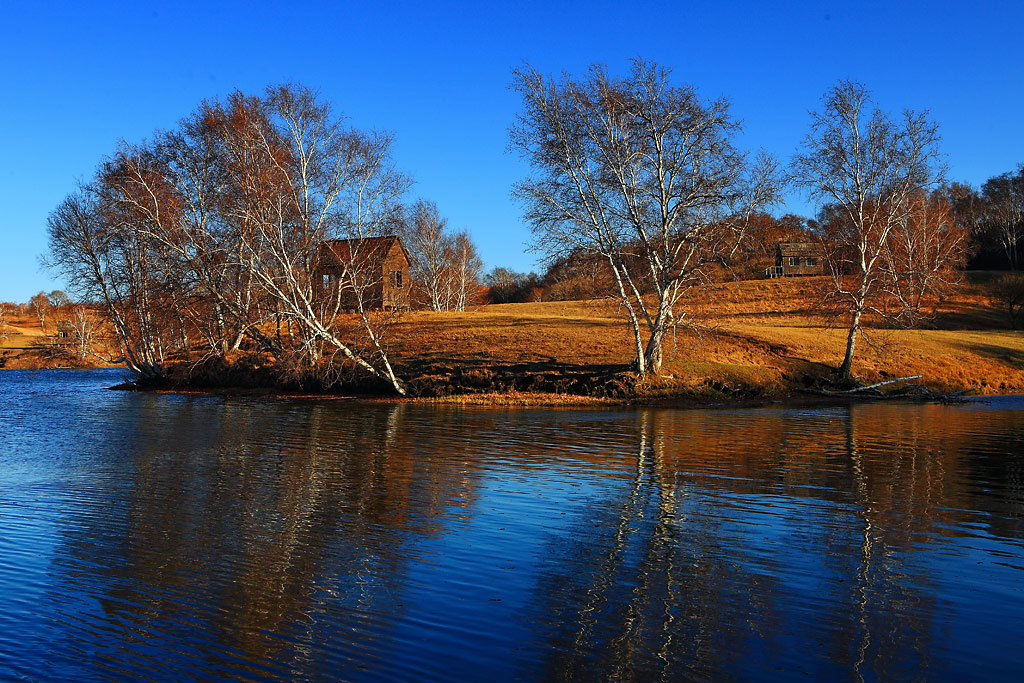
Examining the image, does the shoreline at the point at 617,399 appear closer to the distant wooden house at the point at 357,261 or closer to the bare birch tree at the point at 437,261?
the distant wooden house at the point at 357,261

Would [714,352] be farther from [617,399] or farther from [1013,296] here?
[1013,296]

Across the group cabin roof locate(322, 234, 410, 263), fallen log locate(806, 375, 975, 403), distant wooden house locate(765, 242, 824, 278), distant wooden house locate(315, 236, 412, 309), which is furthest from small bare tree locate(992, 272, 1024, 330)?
cabin roof locate(322, 234, 410, 263)

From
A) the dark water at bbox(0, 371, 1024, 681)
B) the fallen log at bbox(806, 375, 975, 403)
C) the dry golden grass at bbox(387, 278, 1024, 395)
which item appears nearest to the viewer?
the dark water at bbox(0, 371, 1024, 681)

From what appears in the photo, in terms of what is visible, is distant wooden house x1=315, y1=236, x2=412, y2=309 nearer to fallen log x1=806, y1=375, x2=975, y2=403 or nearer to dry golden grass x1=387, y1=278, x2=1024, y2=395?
dry golden grass x1=387, y1=278, x2=1024, y2=395

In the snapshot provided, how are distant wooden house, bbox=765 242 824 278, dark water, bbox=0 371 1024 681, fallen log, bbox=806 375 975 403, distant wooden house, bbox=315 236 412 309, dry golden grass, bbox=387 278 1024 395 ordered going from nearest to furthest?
dark water, bbox=0 371 1024 681 < fallen log, bbox=806 375 975 403 < distant wooden house, bbox=315 236 412 309 < dry golden grass, bbox=387 278 1024 395 < distant wooden house, bbox=765 242 824 278

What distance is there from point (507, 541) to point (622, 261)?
26.4 metres

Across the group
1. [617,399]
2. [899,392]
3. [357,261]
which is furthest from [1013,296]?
[357,261]

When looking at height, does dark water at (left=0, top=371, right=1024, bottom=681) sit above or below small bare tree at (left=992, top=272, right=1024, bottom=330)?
below

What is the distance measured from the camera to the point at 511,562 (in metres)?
9.49

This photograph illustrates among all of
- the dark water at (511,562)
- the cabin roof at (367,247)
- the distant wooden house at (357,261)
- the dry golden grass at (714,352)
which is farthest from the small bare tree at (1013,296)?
the dark water at (511,562)

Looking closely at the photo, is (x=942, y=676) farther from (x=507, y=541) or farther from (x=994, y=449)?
(x=994, y=449)

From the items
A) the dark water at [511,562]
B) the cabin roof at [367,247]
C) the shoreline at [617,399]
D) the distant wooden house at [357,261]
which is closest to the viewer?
the dark water at [511,562]

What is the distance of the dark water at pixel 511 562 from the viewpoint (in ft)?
22.0

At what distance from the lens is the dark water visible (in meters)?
6.70
